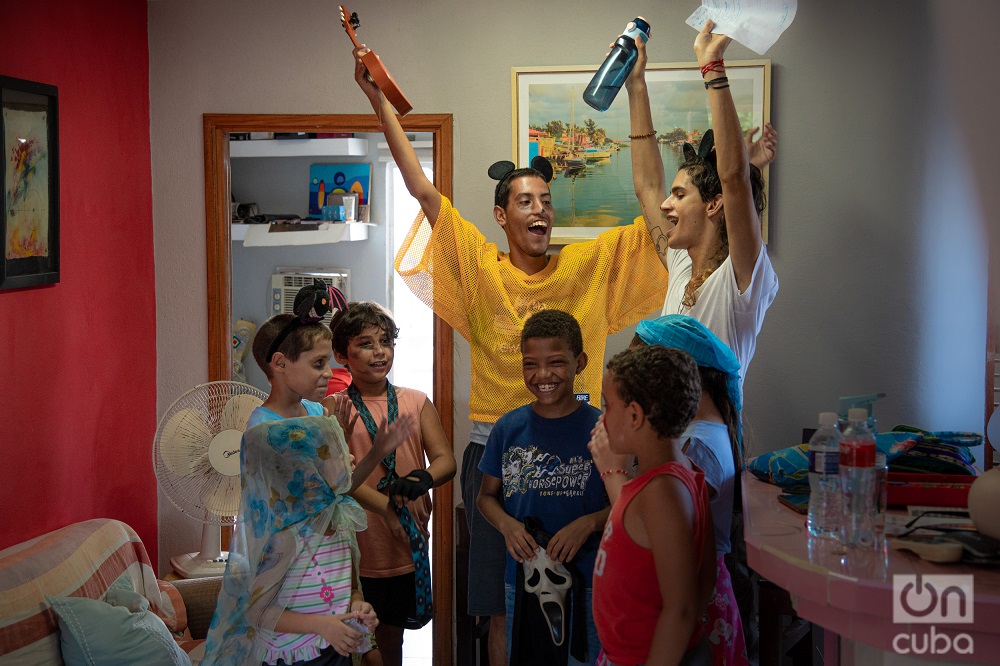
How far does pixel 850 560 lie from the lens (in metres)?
1.51

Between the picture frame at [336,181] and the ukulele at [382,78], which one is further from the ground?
the ukulele at [382,78]

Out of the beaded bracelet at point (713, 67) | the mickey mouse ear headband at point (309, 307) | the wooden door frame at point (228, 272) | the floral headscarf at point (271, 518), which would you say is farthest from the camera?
the wooden door frame at point (228, 272)

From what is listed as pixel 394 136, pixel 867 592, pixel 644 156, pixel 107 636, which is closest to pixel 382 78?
pixel 394 136

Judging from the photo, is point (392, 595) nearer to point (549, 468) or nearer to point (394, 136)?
point (549, 468)

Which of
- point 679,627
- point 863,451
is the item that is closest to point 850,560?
point 863,451

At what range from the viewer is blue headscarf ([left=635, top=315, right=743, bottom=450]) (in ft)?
6.90

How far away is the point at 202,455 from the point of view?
10.1ft

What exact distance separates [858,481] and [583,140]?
2.09 metres

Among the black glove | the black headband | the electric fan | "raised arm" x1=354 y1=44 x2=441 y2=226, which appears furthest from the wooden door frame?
the black headband

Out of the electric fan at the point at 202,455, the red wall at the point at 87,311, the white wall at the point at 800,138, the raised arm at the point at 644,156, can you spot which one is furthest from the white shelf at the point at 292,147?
the raised arm at the point at 644,156

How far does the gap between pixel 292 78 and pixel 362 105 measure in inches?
11.4

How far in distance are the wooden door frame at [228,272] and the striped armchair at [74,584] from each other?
2.82ft

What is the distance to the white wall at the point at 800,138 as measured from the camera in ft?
10.9

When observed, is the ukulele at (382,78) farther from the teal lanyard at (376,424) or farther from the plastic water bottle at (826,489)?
the plastic water bottle at (826,489)
